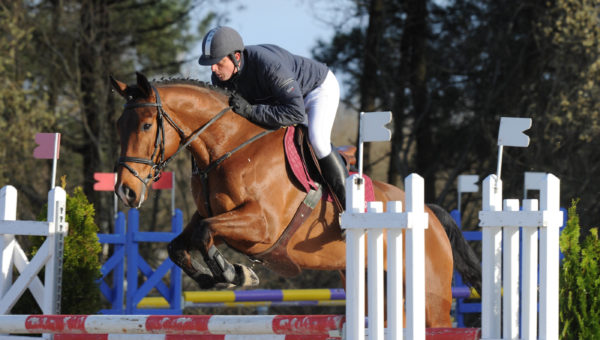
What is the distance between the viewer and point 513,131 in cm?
459

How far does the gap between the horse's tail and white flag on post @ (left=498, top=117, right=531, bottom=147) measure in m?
0.57

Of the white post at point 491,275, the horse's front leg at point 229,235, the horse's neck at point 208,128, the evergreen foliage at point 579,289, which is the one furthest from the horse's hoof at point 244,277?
the evergreen foliage at point 579,289

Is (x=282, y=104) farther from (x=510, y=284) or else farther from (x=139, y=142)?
(x=510, y=284)

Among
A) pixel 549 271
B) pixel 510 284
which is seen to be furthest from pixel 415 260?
pixel 549 271

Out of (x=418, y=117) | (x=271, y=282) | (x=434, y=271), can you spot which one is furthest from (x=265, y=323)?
(x=418, y=117)

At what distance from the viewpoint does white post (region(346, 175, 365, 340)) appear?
297 centimetres

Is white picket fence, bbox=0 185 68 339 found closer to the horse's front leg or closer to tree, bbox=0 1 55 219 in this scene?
the horse's front leg

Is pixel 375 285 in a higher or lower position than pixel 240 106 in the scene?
lower

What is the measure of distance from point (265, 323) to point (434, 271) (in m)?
1.55

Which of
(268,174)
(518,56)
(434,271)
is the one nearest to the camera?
(268,174)

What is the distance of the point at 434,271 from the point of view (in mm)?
4395

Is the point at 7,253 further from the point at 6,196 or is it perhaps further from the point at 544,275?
the point at 544,275

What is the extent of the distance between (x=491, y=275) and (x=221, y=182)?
1.45 metres

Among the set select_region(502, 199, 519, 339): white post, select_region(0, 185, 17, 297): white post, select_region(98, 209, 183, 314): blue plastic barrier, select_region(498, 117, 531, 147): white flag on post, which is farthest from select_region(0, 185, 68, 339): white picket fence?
select_region(502, 199, 519, 339): white post
